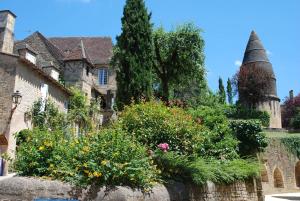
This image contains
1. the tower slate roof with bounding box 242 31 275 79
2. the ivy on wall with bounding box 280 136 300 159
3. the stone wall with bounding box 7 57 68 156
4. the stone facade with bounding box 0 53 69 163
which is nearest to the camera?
the stone facade with bounding box 0 53 69 163

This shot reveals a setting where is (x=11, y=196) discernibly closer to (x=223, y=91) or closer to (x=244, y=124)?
(x=244, y=124)

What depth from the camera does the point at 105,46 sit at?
38.7m

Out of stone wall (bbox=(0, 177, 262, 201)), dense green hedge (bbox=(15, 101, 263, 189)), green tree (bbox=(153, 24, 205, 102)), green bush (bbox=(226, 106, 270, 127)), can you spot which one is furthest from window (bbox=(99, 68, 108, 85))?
stone wall (bbox=(0, 177, 262, 201))

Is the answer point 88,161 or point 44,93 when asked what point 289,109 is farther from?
point 88,161

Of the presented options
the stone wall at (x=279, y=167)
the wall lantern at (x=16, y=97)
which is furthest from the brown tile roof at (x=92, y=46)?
the stone wall at (x=279, y=167)

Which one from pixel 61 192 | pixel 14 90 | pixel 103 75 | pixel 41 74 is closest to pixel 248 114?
pixel 103 75

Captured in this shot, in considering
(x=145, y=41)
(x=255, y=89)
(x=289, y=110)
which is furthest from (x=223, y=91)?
(x=145, y=41)

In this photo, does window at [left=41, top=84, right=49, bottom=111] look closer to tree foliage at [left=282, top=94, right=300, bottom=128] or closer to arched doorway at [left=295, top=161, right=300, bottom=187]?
arched doorway at [left=295, top=161, right=300, bottom=187]

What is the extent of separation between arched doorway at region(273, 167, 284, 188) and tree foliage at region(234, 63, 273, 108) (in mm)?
14159

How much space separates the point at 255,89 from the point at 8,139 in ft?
92.0

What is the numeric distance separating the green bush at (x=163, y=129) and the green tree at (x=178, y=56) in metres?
16.5

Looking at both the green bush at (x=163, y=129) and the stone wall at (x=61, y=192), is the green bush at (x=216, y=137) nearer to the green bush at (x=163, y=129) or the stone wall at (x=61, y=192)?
the green bush at (x=163, y=129)

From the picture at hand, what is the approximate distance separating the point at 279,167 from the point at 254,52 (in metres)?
21.8

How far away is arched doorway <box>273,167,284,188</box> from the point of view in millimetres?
26000
